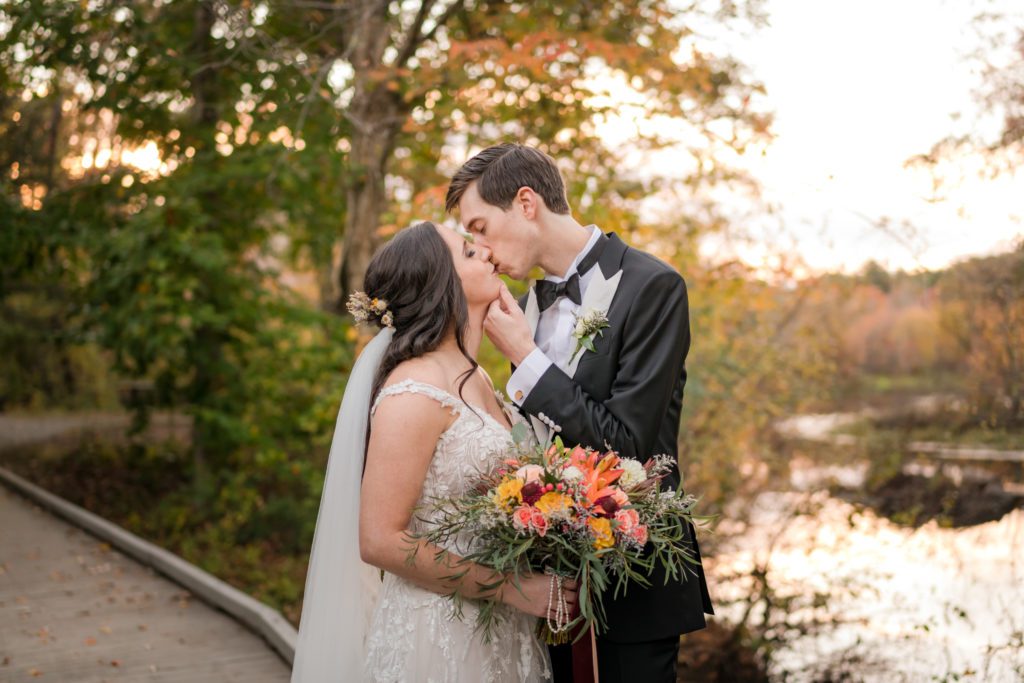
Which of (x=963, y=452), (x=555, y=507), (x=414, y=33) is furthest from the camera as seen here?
(x=414, y=33)

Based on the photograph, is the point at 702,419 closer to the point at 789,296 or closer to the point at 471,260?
the point at 789,296

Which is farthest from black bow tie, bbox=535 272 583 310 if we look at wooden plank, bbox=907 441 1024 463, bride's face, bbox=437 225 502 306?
wooden plank, bbox=907 441 1024 463

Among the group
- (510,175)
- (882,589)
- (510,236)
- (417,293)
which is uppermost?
(510,175)

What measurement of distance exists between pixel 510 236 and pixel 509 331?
0.39 meters

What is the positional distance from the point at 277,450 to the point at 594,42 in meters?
4.48

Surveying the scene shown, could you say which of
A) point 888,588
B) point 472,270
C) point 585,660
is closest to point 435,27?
point 472,270

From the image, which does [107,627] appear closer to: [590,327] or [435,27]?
[435,27]

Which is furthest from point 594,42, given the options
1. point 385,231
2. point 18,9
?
point 18,9

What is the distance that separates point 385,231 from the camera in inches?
Result: 252

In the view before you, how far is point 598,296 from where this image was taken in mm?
2699

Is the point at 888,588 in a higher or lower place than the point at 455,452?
lower

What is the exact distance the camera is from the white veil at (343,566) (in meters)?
2.68

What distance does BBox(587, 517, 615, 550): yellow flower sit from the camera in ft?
7.00

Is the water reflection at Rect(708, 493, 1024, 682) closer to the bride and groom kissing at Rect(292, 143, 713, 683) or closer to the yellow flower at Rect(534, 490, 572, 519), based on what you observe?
the bride and groom kissing at Rect(292, 143, 713, 683)
